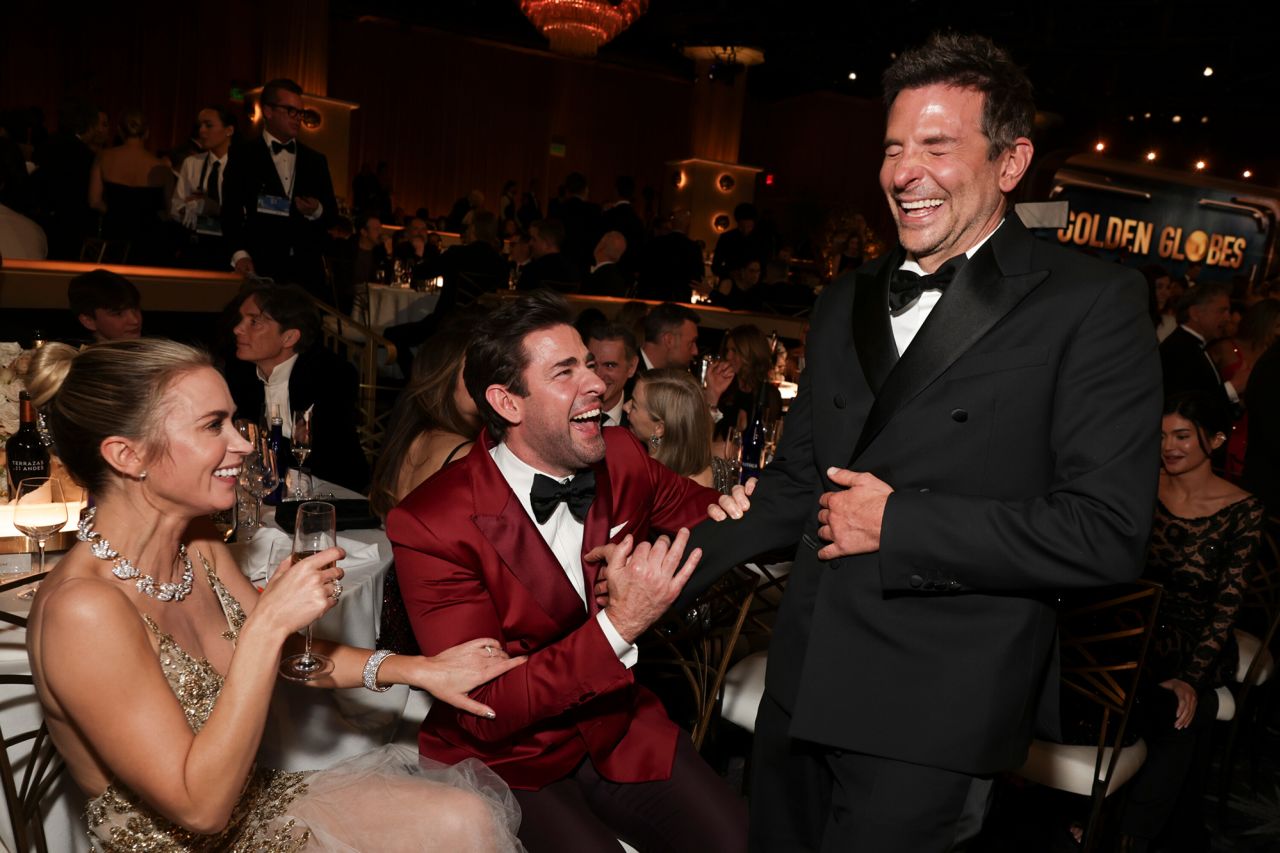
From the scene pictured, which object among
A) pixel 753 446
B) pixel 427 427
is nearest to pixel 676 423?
pixel 427 427

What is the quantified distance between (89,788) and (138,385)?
2.18 ft

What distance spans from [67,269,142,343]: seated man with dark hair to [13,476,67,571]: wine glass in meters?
2.46

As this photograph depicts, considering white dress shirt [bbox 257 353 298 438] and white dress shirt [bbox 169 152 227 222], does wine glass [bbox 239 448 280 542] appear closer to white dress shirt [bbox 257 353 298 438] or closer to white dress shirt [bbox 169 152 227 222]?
white dress shirt [bbox 257 353 298 438]

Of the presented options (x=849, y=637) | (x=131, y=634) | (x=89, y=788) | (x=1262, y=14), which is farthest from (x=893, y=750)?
(x=1262, y=14)

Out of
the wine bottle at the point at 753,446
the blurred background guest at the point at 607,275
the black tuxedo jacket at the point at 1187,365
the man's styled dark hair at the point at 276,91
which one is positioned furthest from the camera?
the blurred background guest at the point at 607,275

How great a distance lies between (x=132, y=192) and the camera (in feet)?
23.4

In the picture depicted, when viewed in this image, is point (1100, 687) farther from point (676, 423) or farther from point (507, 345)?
point (507, 345)

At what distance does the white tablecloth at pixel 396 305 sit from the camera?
9.24 meters

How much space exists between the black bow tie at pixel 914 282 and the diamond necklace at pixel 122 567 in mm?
1331

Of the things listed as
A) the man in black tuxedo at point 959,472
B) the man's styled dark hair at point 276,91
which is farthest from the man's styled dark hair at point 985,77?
the man's styled dark hair at point 276,91

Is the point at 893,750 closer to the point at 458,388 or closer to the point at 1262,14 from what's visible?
the point at 458,388

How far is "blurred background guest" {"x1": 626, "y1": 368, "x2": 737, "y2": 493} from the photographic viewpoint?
332 centimetres

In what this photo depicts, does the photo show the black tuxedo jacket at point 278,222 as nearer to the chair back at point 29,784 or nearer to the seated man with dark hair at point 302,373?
the seated man with dark hair at point 302,373

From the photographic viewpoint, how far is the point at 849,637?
1.45m
